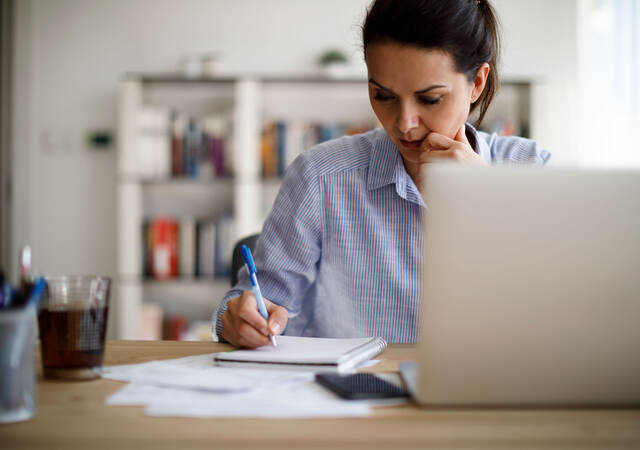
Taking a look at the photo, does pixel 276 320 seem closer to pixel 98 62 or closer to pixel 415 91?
pixel 415 91

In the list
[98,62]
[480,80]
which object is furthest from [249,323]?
[98,62]

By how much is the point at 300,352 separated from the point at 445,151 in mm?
502

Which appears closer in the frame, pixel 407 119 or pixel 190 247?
pixel 407 119

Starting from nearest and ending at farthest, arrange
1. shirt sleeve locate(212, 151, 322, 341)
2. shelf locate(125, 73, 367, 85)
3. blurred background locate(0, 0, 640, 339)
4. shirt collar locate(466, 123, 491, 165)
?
shirt sleeve locate(212, 151, 322, 341) → shirt collar locate(466, 123, 491, 165) → shelf locate(125, 73, 367, 85) → blurred background locate(0, 0, 640, 339)

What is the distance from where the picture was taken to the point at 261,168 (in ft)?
12.0

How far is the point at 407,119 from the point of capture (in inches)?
50.4

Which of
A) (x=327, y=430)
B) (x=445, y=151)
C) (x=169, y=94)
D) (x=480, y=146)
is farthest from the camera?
(x=169, y=94)

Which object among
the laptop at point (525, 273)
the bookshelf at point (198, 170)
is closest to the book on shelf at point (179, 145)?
the bookshelf at point (198, 170)

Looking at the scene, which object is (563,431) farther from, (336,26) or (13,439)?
(336,26)

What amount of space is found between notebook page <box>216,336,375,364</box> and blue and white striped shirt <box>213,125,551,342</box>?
12.0 inches

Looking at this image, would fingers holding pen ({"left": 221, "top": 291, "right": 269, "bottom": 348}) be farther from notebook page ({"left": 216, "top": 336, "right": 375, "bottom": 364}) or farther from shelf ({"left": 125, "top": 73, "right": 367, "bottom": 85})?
shelf ({"left": 125, "top": 73, "right": 367, "bottom": 85})

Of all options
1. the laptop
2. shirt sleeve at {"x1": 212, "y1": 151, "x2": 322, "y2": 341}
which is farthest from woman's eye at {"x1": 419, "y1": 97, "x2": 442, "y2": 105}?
the laptop

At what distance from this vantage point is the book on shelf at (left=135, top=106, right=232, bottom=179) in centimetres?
359

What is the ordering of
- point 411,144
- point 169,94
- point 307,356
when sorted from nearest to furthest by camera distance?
point 307,356 < point 411,144 < point 169,94
